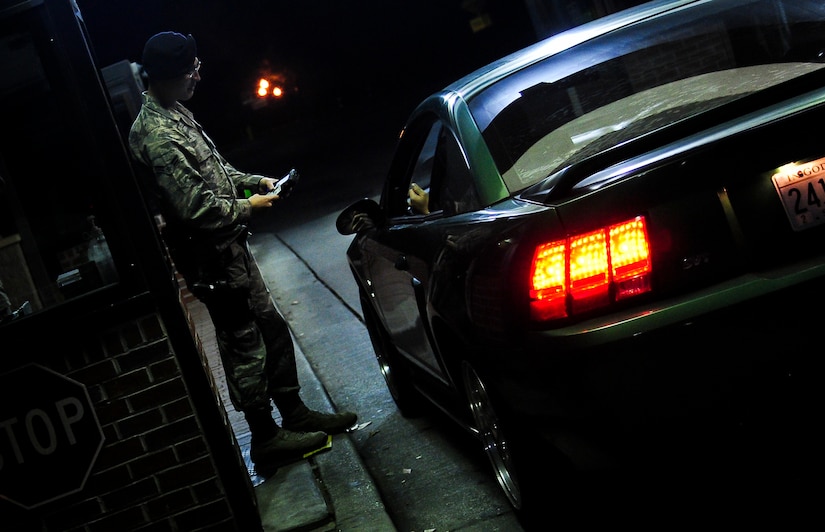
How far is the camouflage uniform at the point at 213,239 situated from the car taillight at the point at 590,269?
230 cm

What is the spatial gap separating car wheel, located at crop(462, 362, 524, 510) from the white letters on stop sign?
4.95ft

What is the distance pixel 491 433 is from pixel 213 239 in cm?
179

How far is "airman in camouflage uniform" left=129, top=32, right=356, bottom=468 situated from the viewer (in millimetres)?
4832

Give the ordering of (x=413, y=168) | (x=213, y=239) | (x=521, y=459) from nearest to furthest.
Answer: (x=521, y=459) < (x=213, y=239) < (x=413, y=168)

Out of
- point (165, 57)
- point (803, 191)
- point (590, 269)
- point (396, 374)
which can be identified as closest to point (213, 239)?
point (165, 57)

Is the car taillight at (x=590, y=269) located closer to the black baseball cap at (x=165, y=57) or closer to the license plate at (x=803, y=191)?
the license plate at (x=803, y=191)

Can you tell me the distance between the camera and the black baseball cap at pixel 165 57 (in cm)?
496

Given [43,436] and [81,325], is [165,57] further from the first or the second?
[43,436]

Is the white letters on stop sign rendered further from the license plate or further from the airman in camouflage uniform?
the license plate

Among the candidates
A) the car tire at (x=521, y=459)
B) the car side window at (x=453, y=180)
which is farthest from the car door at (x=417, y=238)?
the car tire at (x=521, y=459)

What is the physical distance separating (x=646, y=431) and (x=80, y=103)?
2.39 metres

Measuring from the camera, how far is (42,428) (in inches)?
153

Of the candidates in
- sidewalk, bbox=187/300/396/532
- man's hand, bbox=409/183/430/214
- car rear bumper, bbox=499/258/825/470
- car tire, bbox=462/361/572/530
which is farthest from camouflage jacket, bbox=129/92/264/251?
car rear bumper, bbox=499/258/825/470

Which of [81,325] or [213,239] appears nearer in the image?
[81,325]
